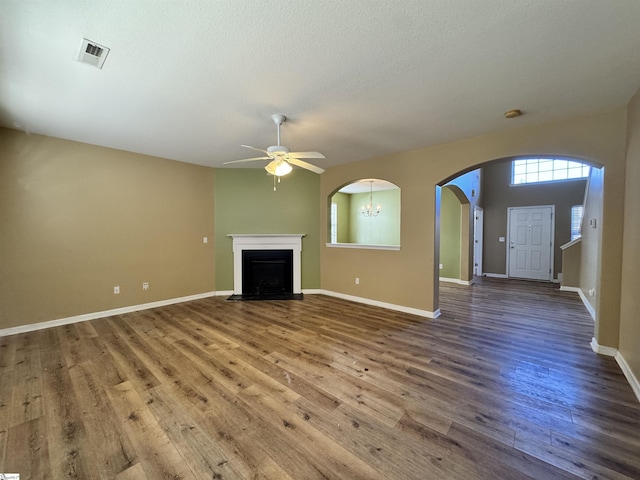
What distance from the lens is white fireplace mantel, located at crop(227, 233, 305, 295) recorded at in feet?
17.0

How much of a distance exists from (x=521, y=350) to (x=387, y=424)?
83.6 inches

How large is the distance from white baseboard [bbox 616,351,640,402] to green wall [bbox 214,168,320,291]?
4.20 meters

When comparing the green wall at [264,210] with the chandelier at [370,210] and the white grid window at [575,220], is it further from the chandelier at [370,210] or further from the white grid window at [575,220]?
the white grid window at [575,220]

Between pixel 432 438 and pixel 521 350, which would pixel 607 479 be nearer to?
pixel 432 438

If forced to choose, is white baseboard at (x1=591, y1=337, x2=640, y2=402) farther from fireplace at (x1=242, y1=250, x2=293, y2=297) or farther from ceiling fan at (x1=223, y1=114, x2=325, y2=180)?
fireplace at (x1=242, y1=250, x2=293, y2=297)

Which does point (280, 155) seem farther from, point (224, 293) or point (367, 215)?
point (367, 215)

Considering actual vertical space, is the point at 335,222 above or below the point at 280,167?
below

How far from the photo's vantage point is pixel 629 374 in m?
Result: 2.21

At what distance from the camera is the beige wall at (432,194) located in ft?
8.55

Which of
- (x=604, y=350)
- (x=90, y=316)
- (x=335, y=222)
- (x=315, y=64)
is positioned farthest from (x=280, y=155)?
(x=335, y=222)

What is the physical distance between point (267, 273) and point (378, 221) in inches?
200

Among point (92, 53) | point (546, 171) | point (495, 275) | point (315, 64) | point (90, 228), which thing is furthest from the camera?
point (495, 275)

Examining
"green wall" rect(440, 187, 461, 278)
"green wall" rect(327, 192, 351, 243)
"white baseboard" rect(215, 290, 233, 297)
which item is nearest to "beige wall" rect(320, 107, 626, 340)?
"white baseboard" rect(215, 290, 233, 297)

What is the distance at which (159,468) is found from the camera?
54.6 inches
